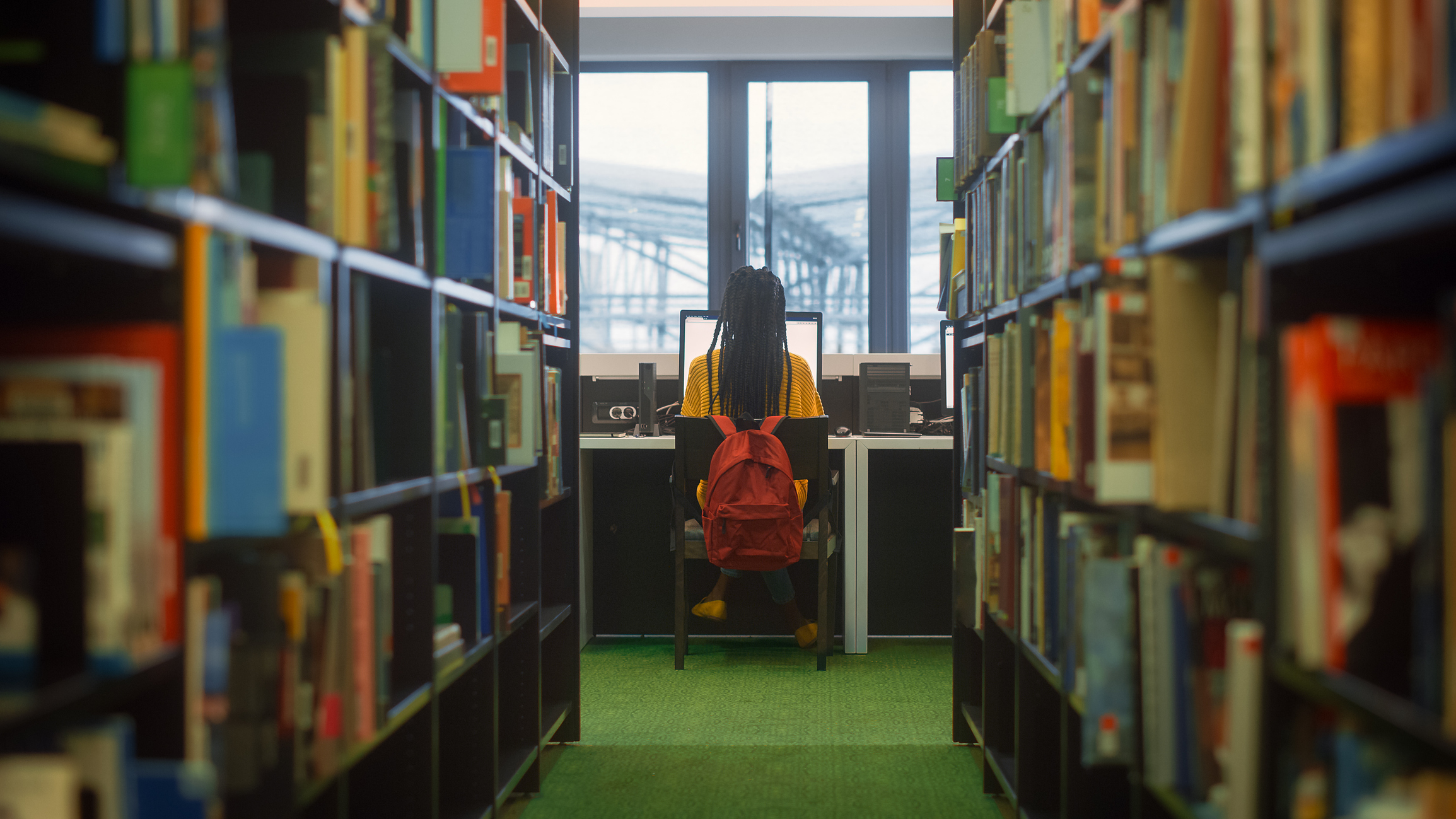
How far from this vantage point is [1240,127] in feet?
2.60

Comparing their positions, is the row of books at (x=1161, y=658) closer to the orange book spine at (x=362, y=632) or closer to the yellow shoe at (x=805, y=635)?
the orange book spine at (x=362, y=632)

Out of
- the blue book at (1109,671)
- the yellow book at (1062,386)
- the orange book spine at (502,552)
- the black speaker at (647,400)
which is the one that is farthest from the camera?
the black speaker at (647,400)

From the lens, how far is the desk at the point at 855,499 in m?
3.07

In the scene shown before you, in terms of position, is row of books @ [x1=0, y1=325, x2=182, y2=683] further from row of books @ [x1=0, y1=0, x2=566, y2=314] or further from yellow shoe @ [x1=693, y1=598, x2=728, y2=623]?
yellow shoe @ [x1=693, y1=598, x2=728, y2=623]

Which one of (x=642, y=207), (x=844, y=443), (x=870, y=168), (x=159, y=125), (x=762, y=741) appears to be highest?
(x=870, y=168)

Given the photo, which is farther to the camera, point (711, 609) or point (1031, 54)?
point (711, 609)

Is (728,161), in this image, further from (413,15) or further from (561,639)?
(413,15)

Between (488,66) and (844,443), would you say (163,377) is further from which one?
(844,443)

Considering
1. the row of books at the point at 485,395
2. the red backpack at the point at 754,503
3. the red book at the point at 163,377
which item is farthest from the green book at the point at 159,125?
the red backpack at the point at 754,503

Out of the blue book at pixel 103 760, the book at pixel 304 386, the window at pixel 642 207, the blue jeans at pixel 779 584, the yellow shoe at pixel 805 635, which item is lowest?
the yellow shoe at pixel 805 635

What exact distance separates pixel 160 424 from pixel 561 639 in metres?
1.61

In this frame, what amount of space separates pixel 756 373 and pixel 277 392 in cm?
225

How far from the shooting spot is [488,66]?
1473 millimetres

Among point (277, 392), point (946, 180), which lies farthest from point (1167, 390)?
point (946, 180)
